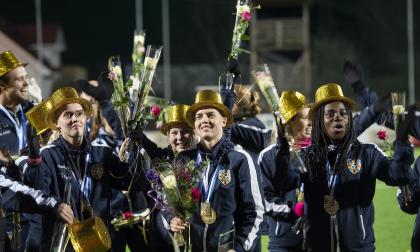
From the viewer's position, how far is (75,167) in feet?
20.2

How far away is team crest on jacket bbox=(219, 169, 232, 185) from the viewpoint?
19.0 ft

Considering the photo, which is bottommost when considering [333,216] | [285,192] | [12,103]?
[333,216]

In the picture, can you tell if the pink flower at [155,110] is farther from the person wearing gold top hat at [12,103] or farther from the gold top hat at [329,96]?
the gold top hat at [329,96]

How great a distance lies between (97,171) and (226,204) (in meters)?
1.00

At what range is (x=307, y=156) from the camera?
5.87m

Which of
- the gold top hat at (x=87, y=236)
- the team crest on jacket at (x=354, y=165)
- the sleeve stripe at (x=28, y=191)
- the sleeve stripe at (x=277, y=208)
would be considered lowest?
the gold top hat at (x=87, y=236)

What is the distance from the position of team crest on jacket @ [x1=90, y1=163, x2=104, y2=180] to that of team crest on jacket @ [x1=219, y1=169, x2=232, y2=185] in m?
0.92

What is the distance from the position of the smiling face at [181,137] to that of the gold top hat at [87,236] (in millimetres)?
1211

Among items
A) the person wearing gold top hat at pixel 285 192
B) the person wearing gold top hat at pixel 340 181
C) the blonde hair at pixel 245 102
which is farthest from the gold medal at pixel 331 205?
the blonde hair at pixel 245 102

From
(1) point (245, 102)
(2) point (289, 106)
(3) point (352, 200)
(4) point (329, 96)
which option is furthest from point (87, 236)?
(1) point (245, 102)

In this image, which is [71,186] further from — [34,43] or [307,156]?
[34,43]

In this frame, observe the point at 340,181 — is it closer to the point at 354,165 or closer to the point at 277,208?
the point at 354,165

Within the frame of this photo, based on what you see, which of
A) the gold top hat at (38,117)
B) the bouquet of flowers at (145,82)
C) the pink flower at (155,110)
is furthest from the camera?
the pink flower at (155,110)

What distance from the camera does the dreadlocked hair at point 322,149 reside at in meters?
5.81
